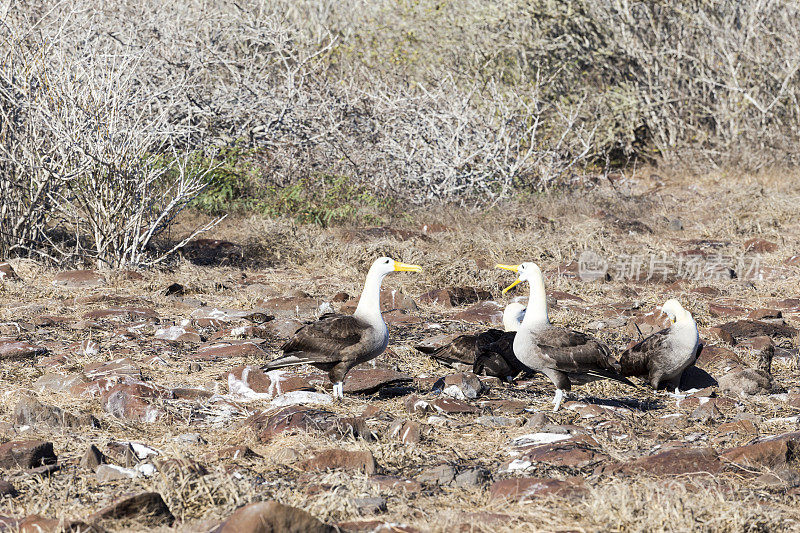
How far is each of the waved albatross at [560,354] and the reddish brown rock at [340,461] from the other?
1690 millimetres

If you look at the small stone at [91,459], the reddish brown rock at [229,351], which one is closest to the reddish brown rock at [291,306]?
the reddish brown rock at [229,351]

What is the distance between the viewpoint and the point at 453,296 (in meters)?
8.83

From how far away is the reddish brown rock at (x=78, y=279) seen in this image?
9.17 m

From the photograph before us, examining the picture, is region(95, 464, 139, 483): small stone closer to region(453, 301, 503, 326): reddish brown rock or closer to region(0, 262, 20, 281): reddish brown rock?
region(453, 301, 503, 326): reddish brown rock

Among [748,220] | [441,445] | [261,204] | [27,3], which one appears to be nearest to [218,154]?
[261,204]

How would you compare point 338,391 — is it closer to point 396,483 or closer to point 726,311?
point 396,483

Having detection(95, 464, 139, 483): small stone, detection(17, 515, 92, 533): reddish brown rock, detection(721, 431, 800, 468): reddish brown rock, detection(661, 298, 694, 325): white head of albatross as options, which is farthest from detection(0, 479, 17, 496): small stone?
detection(661, 298, 694, 325): white head of albatross

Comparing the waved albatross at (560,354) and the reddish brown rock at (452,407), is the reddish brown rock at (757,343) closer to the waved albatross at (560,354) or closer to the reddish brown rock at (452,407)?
the waved albatross at (560,354)

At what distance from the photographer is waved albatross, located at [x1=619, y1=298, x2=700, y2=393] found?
602 centimetres

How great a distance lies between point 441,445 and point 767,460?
1.67 m

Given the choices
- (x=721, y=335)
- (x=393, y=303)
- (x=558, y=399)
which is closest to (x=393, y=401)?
(x=558, y=399)

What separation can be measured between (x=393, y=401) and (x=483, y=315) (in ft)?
8.62

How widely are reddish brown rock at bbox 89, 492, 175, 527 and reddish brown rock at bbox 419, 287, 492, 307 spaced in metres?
5.35

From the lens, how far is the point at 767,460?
14.4 feet
